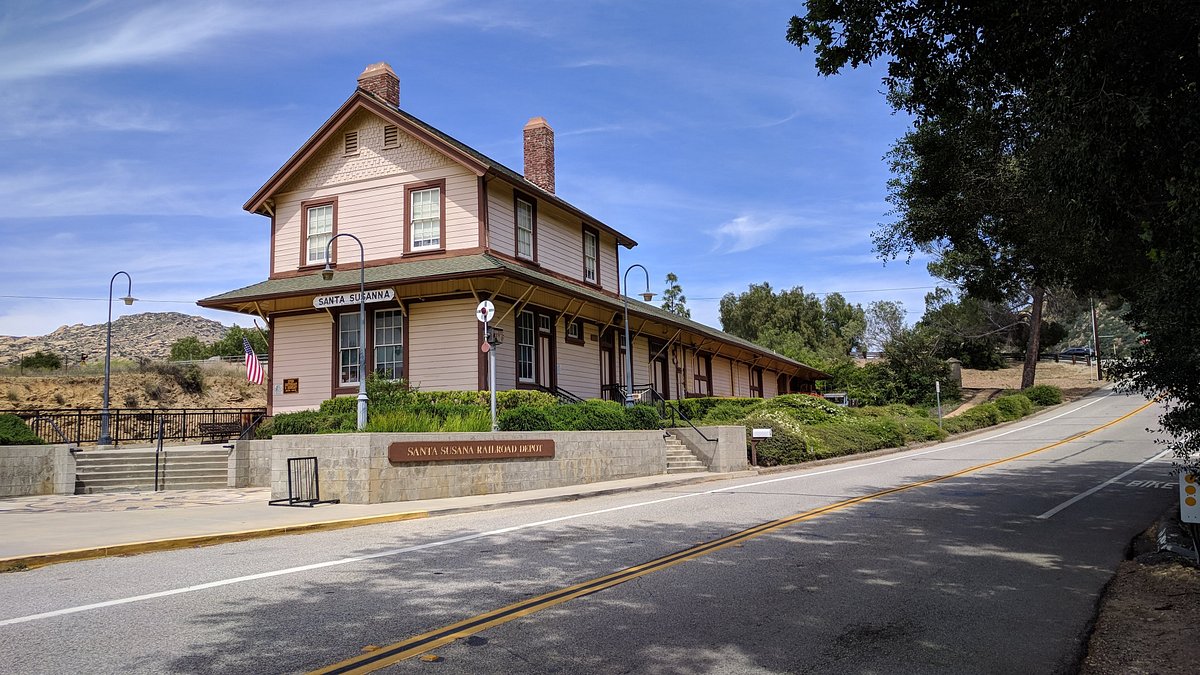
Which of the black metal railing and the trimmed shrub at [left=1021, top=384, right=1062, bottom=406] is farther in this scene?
the trimmed shrub at [left=1021, top=384, right=1062, bottom=406]

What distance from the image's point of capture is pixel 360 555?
9.45m

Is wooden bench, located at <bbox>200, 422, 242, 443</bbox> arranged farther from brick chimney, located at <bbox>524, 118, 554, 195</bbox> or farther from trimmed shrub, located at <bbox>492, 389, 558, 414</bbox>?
brick chimney, located at <bbox>524, 118, 554, 195</bbox>

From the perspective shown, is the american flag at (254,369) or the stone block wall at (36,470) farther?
the american flag at (254,369)

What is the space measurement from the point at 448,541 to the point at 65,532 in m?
5.71

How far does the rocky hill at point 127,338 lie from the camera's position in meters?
88.7

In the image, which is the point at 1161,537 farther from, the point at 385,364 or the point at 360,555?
the point at 385,364

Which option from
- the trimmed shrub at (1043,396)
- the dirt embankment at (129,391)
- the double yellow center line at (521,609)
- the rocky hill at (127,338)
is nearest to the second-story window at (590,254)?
the double yellow center line at (521,609)

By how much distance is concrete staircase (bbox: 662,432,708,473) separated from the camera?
23766mm

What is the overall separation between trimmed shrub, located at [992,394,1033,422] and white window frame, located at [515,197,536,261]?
30301 mm

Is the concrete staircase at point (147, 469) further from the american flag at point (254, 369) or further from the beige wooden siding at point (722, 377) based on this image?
the beige wooden siding at point (722, 377)

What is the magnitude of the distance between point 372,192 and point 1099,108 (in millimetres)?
22026

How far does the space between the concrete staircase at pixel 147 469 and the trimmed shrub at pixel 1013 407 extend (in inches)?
1535

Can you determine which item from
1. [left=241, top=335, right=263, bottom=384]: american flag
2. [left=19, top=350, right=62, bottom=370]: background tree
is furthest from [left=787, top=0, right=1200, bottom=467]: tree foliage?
[left=19, top=350, right=62, bottom=370]: background tree

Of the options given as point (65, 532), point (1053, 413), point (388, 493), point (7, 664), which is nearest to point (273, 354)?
point (388, 493)
